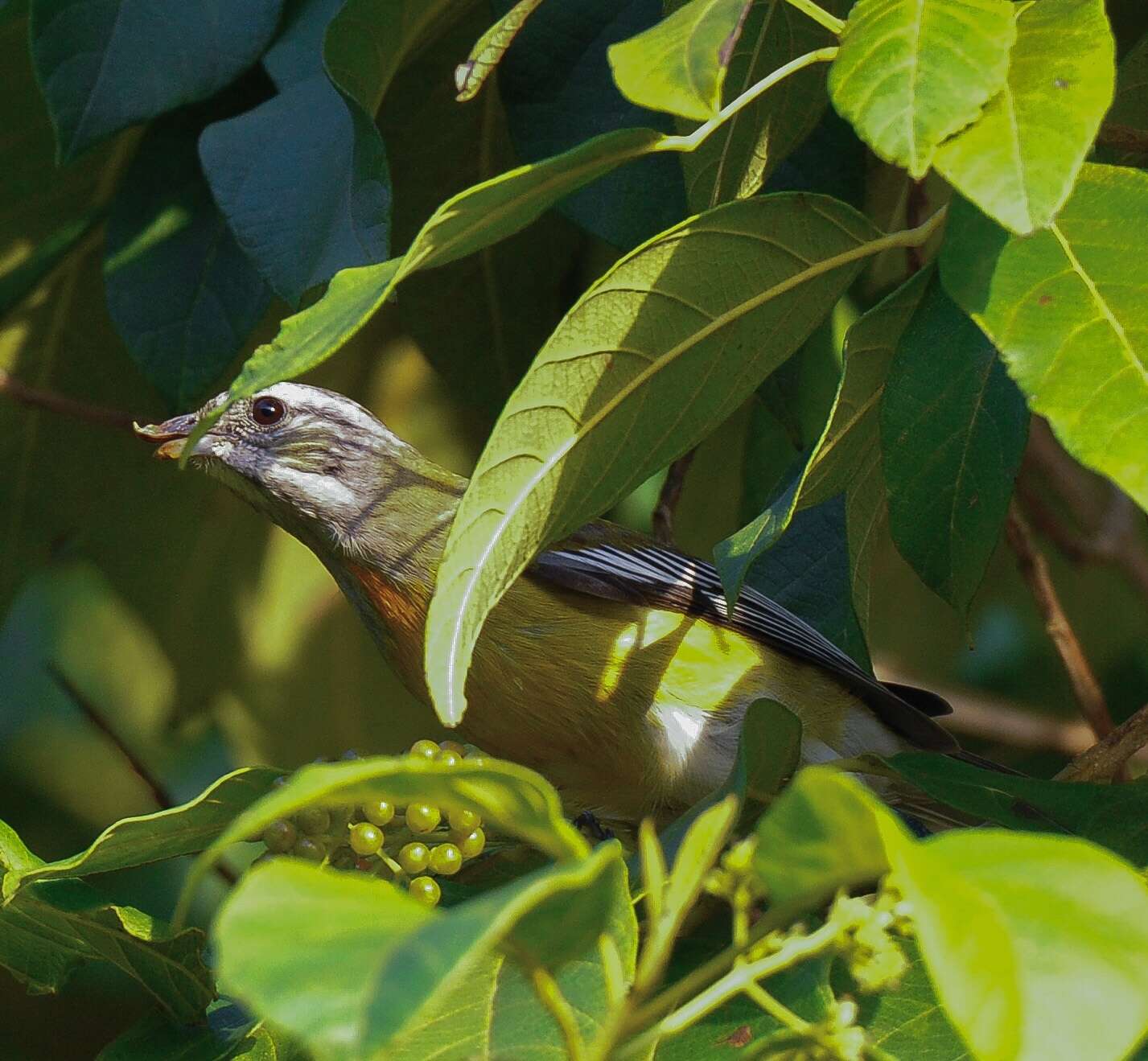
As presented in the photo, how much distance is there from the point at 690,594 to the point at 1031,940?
2480 millimetres

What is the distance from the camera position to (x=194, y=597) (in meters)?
4.46

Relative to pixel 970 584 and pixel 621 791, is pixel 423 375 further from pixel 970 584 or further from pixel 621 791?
pixel 970 584

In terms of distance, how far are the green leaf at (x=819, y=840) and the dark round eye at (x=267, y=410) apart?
2.96 metres

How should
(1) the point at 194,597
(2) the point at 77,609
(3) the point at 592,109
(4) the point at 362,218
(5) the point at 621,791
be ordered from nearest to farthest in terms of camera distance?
1. (4) the point at 362,218
2. (3) the point at 592,109
3. (5) the point at 621,791
4. (1) the point at 194,597
5. (2) the point at 77,609

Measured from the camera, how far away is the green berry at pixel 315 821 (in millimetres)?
2104

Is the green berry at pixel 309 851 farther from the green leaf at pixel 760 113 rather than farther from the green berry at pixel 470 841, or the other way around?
the green leaf at pixel 760 113

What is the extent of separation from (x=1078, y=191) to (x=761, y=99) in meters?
0.76

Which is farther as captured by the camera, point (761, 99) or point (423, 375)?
point (423, 375)

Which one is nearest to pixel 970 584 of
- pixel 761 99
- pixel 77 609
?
pixel 761 99

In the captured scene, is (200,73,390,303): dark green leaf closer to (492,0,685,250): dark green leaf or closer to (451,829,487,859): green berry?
(492,0,685,250): dark green leaf

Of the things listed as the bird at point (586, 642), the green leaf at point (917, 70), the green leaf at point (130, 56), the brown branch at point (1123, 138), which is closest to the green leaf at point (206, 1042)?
the bird at point (586, 642)

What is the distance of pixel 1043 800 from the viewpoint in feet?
7.07

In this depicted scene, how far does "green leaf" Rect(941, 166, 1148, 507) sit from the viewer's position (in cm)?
163

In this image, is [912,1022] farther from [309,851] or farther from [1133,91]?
[1133,91]
